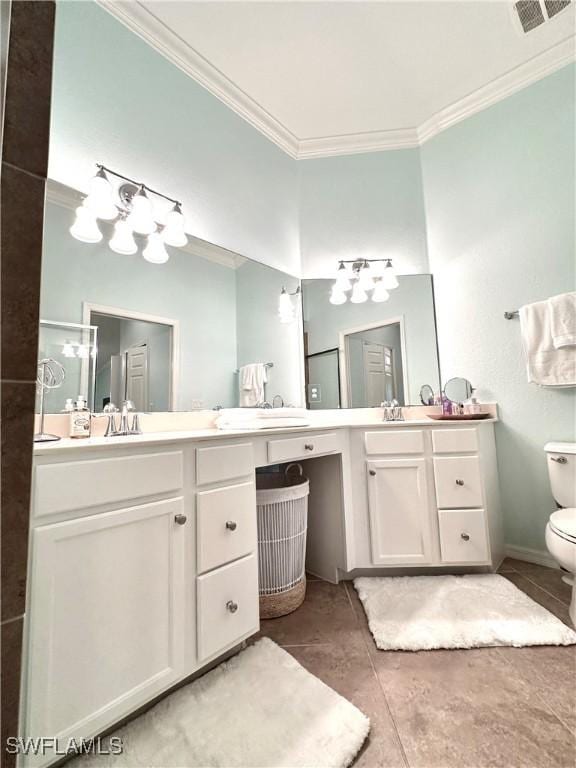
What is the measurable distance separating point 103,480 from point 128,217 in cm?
126

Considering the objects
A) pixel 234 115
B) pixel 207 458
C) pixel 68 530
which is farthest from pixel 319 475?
pixel 234 115

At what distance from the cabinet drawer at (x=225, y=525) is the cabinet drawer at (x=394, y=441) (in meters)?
0.75

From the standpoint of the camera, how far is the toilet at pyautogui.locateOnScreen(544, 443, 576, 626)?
4.00ft

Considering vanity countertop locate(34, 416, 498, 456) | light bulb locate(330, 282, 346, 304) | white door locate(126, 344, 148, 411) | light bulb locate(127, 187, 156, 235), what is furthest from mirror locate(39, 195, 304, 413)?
light bulb locate(330, 282, 346, 304)

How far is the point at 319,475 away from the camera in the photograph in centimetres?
178

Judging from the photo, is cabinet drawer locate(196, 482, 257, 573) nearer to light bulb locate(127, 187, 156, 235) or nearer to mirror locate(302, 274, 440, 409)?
mirror locate(302, 274, 440, 409)

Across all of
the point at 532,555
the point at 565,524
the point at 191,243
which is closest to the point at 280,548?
the point at 565,524

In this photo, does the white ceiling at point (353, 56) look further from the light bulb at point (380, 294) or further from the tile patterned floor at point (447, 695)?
the tile patterned floor at point (447, 695)

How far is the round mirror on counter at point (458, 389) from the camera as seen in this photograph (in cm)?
209

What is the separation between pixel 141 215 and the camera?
59.8 inches

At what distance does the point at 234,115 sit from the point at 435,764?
3.08 metres

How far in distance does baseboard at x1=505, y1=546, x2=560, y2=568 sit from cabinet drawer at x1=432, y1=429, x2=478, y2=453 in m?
0.76

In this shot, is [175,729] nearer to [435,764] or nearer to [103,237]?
[435,764]

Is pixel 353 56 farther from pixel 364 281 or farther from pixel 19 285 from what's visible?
pixel 19 285
